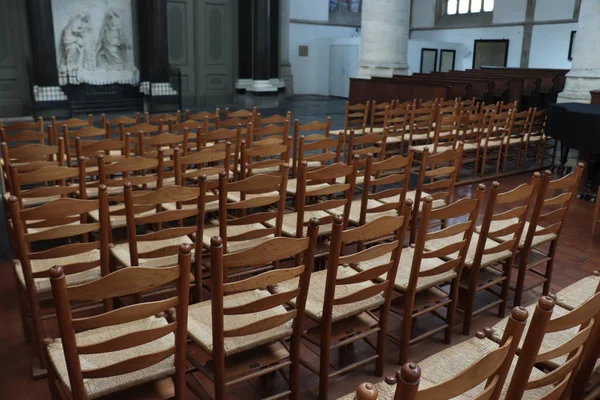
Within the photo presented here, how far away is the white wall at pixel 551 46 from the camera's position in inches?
602

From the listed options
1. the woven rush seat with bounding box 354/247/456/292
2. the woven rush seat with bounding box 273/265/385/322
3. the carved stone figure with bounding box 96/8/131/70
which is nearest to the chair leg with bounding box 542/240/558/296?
the woven rush seat with bounding box 354/247/456/292

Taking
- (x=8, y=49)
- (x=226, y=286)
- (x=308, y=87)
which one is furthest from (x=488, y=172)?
(x=308, y=87)

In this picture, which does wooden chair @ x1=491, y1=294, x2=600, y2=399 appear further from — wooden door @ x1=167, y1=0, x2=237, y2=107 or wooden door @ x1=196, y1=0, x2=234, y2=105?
wooden door @ x1=196, y1=0, x2=234, y2=105

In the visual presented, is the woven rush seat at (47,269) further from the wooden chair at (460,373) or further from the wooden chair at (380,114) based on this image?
the wooden chair at (380,114)

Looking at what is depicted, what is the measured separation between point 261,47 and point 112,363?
38.3 feet

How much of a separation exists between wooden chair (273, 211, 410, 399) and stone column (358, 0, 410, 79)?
9.50 metres

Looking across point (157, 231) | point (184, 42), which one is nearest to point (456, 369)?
point (157, 231)

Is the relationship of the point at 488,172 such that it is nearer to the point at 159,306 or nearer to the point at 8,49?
the point at 159,306

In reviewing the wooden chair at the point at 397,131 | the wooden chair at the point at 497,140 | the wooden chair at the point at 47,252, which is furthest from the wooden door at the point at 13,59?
the wooden chair at the point at 47,252

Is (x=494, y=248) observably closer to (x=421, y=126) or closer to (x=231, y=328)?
(x=231, y=328)

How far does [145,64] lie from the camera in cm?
1164

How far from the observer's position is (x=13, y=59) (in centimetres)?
1039

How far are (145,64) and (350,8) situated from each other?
341 inches

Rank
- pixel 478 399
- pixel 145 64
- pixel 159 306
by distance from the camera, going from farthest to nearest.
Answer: pixel 145 64
pixel 159 306
pixel 478 399
